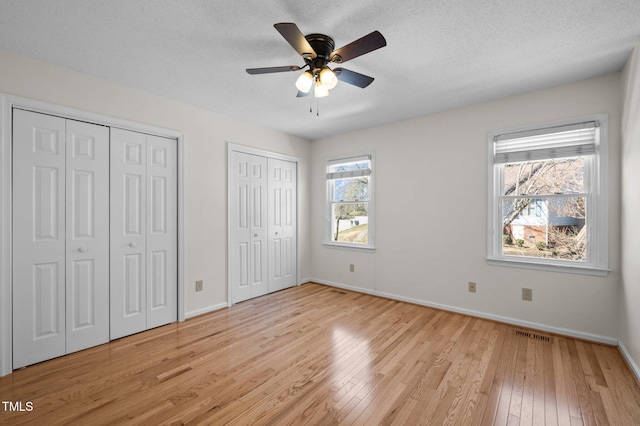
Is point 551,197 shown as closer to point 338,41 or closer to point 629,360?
point 629,360

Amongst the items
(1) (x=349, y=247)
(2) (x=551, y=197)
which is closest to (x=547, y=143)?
(2) (x=551, y=197)

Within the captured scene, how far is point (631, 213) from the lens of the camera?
2326 millimetres

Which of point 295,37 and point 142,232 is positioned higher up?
point 295,37

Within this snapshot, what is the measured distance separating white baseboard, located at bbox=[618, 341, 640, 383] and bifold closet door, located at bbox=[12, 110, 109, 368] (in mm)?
4603

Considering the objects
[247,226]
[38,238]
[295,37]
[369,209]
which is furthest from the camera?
[369,209]

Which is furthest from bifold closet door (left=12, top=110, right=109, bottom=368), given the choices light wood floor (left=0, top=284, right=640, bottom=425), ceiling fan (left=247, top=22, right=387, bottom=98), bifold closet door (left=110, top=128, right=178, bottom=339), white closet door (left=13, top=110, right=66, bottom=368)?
ceiling fan (left=247, top=22, right=387, bottom=98)

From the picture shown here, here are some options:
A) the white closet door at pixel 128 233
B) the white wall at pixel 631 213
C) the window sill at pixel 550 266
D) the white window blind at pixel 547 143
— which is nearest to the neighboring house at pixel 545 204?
the white window blind at pixel 547 143

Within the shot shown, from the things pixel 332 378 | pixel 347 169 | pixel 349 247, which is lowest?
pixel 332 378

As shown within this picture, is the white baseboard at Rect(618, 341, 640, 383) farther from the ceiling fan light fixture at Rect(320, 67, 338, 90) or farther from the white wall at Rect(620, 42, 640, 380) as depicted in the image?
the ceiling fan light fixture at Rect(320, 67, 338, 90)

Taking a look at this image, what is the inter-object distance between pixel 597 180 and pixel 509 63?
1.48 m

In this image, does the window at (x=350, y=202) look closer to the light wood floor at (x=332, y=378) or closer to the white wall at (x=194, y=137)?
the white wall at (x=194, y=137)

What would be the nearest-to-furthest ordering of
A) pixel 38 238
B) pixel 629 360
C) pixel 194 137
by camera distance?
pixel 629 360, pixel 38 238, pixel 194 137

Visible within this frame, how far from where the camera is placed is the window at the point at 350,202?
445 cm

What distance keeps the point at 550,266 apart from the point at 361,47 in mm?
2956
